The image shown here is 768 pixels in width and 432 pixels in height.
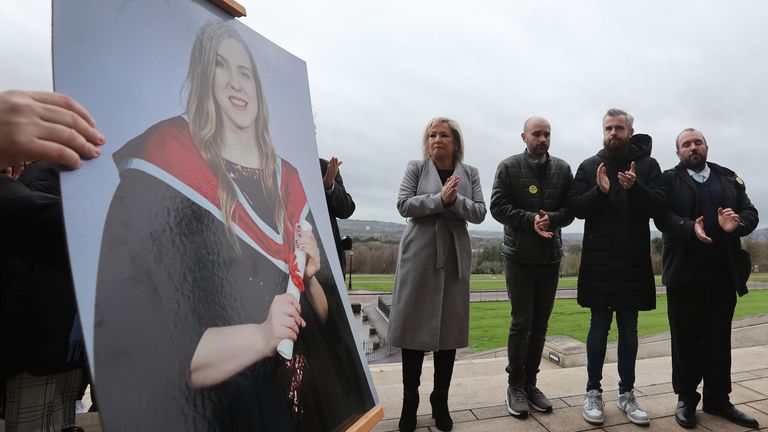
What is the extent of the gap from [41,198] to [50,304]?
0.99m

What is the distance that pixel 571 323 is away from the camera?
27297 millimetres

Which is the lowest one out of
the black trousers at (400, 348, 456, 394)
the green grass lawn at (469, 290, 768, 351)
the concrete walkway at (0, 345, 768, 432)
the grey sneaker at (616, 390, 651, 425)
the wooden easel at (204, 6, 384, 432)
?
the green grass lawn at (469, 290, 768, 351)

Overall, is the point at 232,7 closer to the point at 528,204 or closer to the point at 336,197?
the point at 336,197

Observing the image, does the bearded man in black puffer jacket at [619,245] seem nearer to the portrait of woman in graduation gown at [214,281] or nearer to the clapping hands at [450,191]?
the clapping hands at [450,191]

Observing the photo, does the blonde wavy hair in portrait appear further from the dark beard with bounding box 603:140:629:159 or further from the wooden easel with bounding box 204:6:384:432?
the dark beard with bounding box 603:140:629:159

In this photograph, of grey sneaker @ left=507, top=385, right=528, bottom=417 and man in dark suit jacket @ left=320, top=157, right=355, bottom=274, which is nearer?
man in dark suit jacket @ left=320, top=157, right=355, bottom=274

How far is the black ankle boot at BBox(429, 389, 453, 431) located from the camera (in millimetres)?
2615

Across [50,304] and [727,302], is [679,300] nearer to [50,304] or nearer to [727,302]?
[727,302]

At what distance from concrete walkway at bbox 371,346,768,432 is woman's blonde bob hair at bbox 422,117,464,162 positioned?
5.86ft

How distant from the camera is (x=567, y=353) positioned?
7910 mm

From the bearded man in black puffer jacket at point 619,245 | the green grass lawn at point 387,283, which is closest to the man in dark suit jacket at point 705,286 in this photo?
the bearded man in black puffer jacket at point 619,245

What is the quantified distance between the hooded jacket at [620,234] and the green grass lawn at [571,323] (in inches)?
627

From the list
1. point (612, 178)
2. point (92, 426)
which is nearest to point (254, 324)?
point (92, 426)

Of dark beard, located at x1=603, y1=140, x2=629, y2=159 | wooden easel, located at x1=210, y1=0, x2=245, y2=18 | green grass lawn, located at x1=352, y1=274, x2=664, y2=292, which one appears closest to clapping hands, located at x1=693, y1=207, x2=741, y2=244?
dark beard, located at x1=603, y1=140, x2=629, y2=159
